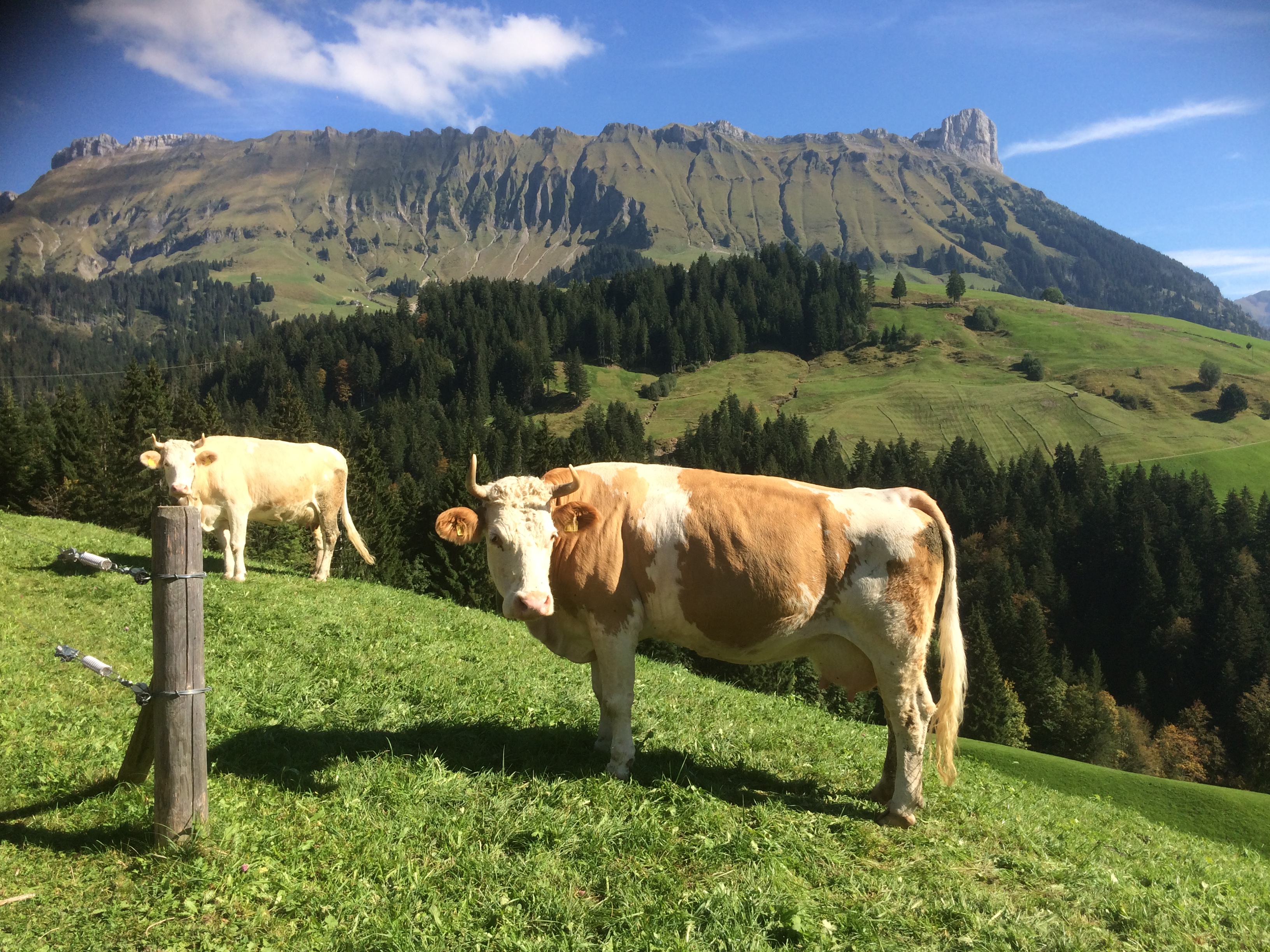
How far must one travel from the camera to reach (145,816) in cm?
623

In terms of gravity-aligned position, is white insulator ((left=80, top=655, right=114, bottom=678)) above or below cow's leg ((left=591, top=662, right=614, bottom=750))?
above

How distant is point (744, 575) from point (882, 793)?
3.04 meters

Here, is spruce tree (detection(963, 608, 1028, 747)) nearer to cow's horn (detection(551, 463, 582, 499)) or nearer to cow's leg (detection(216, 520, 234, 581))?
cow's leg (detection(216, 520, 234, 581))

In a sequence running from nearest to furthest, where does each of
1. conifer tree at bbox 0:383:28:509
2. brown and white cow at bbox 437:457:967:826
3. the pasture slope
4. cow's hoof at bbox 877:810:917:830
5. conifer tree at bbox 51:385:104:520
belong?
the pasture slope < cow's hoof at bbox 877:810:917:830 < brown and white cow at bbox 437:457:967:826 < conifer tree at bbox 0:383:28:509 < conifer tree at bbox 51:385:104:520

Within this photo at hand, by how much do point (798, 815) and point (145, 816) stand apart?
5.87 meters

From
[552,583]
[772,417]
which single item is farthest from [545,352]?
[552,583]

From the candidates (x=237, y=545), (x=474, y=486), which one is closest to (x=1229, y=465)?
(x=237, y=545)

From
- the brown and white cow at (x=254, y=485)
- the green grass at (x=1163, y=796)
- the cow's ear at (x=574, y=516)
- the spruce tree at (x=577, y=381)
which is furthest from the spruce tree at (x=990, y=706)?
the spruce tree at (x=577, y=381)

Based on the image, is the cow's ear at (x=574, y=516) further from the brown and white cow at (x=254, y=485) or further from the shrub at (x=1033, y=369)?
the shrub at (x=1033, y=369)

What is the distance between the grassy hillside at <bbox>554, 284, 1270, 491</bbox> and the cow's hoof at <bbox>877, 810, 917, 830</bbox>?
146 metres

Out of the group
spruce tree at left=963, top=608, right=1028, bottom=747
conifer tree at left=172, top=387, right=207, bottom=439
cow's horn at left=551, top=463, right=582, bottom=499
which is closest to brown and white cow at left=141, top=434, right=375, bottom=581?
cow's horn at left=551, top=463, right=582, bottom=499

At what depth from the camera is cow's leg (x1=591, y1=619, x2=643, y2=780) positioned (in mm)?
7984

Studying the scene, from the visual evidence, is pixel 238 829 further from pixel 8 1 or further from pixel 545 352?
pixel 545 352

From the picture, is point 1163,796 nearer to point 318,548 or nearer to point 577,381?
point 318,548
